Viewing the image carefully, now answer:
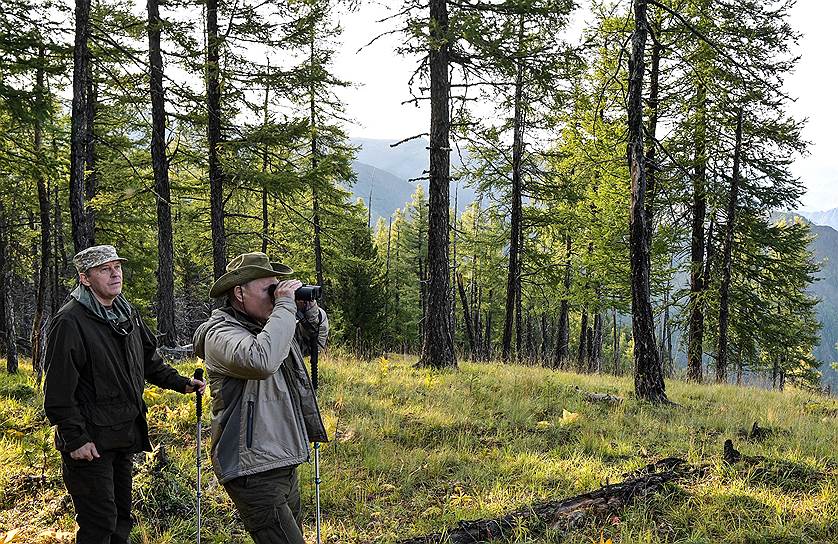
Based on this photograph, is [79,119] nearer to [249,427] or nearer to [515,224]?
[249,427]

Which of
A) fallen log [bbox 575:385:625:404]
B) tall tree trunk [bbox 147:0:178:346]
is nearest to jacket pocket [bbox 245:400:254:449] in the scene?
fallen log [bbox 575:385:625:404]

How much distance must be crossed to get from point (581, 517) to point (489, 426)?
270cm

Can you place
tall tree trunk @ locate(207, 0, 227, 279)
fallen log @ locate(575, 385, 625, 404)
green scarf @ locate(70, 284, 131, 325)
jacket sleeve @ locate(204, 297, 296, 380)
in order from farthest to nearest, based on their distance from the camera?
tall tree trunk @ locate(207, 0, 227, 279) → fallen log @ locate(575, 385, 625, 404) → green scarf @ locate(70, 284, 131, 325) → jacket sleeve @ locate(204, 297, 296, 380)

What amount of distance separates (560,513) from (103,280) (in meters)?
4.01

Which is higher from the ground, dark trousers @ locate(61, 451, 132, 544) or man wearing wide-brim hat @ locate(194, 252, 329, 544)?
man wearing wide-brim hat @ locate(194, 252, 329, 544)

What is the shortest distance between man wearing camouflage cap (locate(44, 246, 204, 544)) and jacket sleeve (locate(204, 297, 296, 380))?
1193 mm

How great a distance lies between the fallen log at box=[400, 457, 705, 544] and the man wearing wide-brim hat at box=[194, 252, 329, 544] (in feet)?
5.35

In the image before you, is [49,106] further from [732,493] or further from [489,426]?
[732,493]

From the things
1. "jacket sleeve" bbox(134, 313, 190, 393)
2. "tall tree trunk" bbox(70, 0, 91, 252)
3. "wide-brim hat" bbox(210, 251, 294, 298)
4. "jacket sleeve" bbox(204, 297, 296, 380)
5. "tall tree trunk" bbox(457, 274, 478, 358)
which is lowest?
"tall tree trunk" bbox(457, 274, 478, 358)

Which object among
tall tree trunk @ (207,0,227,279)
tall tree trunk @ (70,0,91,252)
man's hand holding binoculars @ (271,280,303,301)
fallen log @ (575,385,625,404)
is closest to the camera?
man's hand holding binoculars @ (271,280,303,301)

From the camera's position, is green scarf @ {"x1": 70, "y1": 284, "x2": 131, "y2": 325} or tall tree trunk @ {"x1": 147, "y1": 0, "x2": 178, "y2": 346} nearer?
green scarf @ {"x1": 70, "y1": 284, "x2": 131, "y2": 325}

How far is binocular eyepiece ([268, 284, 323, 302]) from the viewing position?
10.5 ft

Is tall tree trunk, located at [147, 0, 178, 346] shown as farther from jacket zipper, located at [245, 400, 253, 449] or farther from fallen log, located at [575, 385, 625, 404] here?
jacket zipper, located at [245, 400, 253, 449]

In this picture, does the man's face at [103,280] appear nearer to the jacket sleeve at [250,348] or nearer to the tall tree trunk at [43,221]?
the jacket sleeve at [250,348]
